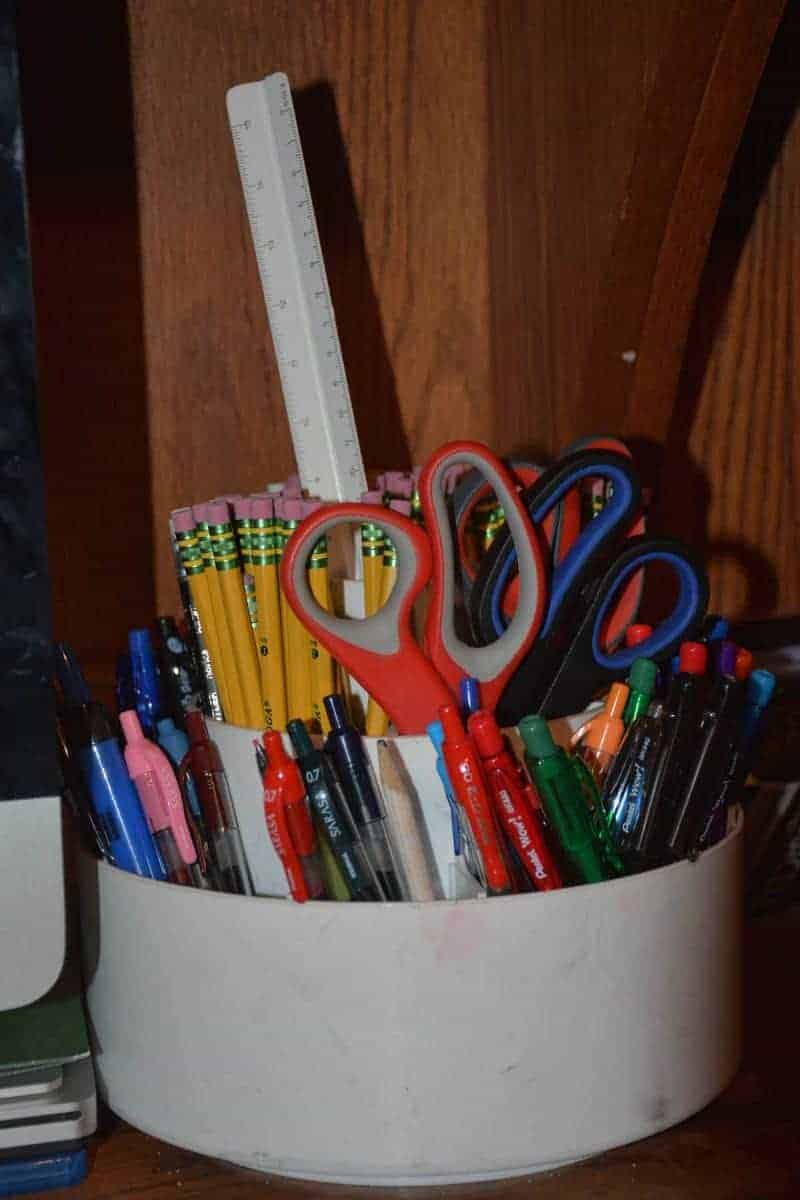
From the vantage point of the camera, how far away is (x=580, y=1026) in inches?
18.6

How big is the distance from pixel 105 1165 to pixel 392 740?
190 millimetres

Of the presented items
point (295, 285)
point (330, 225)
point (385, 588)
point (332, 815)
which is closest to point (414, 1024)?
point (332, 815)

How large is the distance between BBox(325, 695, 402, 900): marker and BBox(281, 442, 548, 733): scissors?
0.03 metres

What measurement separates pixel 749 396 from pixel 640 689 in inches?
12.7

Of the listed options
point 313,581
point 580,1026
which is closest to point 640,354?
point 313,581

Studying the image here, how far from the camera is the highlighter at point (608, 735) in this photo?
1.68 ft

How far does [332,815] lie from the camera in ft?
1.57

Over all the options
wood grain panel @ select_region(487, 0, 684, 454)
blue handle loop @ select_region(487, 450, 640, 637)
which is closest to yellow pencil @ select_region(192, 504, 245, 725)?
blue handle loop @ select_region(487, 450, 640, 637)

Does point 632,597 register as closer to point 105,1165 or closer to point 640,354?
point 640,354

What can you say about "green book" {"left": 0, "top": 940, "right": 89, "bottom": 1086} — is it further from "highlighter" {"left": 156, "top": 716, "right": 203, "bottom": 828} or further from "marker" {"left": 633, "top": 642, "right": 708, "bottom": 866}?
"marker" {"left": 633, "top": 642, "right": 708, "bottom": 866}

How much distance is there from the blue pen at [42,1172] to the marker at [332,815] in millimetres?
139

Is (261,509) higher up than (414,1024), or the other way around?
(261,509)

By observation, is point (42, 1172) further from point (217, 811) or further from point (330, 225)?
point (330, 225)

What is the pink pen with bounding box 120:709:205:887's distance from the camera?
0.50 metres
